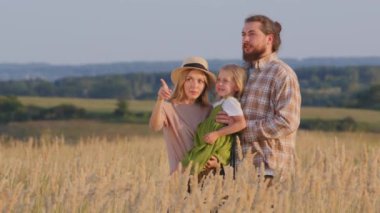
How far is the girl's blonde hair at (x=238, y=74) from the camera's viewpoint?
4723mm

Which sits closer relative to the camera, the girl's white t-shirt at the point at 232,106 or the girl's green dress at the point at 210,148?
the girl's white t-shirt at the point at 232,106

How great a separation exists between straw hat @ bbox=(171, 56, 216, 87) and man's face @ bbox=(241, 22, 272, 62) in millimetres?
319

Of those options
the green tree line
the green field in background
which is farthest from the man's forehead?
the green tree line

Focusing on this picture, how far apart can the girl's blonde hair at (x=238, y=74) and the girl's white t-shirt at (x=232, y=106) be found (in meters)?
0.09

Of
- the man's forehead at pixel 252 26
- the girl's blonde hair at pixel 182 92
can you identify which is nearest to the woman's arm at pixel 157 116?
the girl's blonde hair at pixel 182 92

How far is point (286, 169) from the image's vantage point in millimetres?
4691

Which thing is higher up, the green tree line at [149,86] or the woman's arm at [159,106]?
the woman's arm at [159,106]

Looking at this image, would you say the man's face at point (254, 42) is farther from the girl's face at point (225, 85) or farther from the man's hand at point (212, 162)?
the man's hand at point (212, 162)

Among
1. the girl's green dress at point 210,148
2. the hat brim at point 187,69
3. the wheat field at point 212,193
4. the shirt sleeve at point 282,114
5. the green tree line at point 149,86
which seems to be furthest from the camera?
the green tree line at point 149,86

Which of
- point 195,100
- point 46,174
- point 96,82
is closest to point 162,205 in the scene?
point 195,100

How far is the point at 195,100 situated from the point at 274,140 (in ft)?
1.86

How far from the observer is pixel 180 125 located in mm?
5016

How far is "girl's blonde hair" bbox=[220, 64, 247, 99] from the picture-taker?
15.5ft

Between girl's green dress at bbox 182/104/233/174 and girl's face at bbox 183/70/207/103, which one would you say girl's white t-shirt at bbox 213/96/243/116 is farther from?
girl's face at bbox 183/70/207/103
